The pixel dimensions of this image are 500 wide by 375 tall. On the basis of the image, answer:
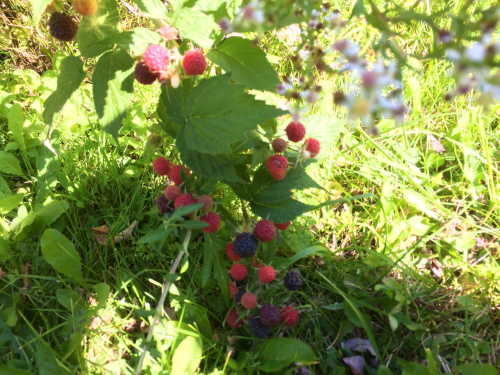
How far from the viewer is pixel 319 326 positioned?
146cm

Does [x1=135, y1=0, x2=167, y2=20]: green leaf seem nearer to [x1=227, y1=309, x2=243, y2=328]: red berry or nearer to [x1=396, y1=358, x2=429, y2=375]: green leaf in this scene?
[x1=227, y1=309, x2=243, y2=328]: red berry

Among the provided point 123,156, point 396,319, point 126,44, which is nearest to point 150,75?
point 126,44

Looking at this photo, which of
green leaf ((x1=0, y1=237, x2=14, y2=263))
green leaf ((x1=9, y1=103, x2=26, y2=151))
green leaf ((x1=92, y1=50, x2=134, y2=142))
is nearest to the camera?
green leaf ((x1=92, y1=50, x2=134, y2=142))

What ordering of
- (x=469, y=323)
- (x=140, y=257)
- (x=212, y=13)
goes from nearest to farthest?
(x=212, y=13) < (x=469, y=323) < (x=140, y=257)

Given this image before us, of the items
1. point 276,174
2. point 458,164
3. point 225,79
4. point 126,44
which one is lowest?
point 458,164

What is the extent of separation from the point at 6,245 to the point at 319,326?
1427mm

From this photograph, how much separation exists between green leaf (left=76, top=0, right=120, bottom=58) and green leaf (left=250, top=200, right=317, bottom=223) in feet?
2.38

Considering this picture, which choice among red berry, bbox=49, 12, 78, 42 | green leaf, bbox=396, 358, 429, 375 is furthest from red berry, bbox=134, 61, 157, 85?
green leaf, bbox=396, 358, 429, 375

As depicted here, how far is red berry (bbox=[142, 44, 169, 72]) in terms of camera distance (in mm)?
1002

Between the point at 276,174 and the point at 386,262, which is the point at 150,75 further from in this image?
the point at 386,262

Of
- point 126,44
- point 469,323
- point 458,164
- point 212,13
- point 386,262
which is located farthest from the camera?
point 458,164

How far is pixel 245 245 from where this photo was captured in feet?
3.88

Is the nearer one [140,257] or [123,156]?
[140,257]

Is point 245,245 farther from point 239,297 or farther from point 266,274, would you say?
point 239,297
